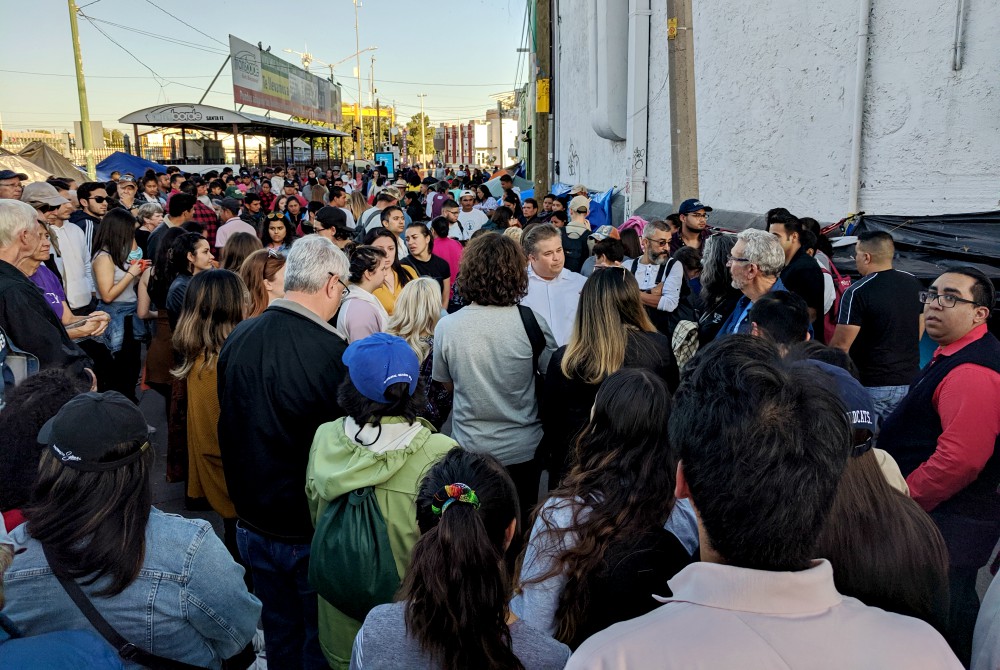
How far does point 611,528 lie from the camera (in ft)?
6.66

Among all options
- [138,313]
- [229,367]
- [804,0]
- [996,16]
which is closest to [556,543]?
[229,367]

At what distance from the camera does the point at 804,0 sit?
7.74 meters

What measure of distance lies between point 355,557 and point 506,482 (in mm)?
704

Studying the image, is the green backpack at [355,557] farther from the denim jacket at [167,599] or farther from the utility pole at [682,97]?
the utility pole at [682,97]

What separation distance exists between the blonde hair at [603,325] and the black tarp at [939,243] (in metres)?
3.18

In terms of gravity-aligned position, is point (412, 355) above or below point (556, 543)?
above

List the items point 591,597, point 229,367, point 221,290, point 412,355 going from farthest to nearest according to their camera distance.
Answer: point 221,290, point 229,367, point 412,355, point 591,597

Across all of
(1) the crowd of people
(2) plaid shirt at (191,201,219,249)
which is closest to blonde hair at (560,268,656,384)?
(1) the crowd of people

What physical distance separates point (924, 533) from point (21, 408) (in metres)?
2.81

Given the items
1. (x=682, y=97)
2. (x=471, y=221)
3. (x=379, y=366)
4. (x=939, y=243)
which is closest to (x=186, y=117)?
(x=471, y=221)

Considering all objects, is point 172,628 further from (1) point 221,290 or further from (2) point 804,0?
(2) point 804,0

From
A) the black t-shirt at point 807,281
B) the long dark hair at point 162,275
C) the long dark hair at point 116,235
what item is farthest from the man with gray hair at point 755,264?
the long dark hair at point 116,235

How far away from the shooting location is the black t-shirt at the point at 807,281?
193 inches

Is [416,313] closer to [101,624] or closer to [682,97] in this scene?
[101,624]
